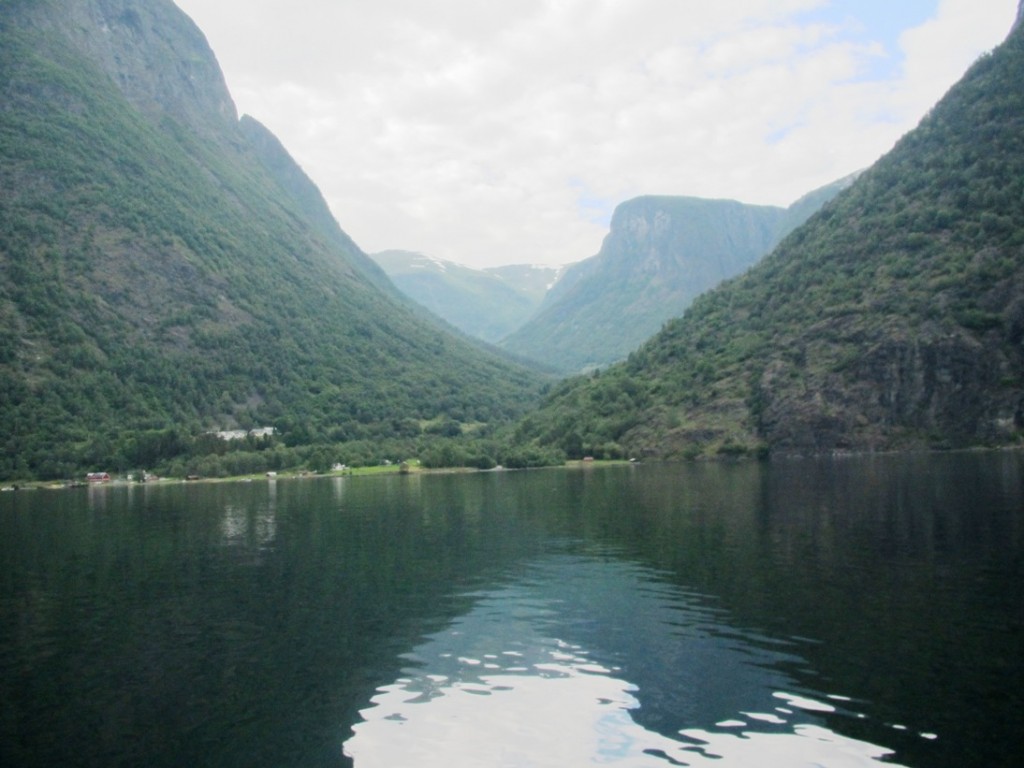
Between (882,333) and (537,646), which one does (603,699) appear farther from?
(882,333)

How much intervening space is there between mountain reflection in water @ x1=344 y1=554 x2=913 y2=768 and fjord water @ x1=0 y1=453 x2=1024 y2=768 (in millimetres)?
81

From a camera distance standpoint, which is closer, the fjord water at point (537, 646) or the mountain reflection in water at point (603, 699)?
the mountain reflection in water at point (603, 699)

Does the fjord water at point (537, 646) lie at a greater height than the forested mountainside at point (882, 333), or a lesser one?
lesser

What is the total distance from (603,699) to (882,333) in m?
140

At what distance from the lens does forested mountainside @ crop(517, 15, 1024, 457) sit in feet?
441

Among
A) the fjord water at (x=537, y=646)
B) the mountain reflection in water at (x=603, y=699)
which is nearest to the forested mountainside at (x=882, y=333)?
the fjord water at (x=537, y=646)

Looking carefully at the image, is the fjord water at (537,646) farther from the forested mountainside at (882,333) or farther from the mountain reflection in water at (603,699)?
the forested mountainside at (882,333)

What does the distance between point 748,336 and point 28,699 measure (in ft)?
547

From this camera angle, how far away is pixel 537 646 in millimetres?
25109

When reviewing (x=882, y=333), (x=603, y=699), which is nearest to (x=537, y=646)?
(x=603, y=699)

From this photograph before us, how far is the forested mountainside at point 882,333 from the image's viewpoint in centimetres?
13450

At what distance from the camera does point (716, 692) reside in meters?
20.0

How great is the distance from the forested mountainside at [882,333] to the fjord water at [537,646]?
90.8m

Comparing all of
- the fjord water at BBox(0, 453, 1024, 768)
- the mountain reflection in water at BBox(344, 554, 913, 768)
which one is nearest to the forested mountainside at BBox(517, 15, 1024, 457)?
the fjord water at BBox(0, 453, 1024, 768)
